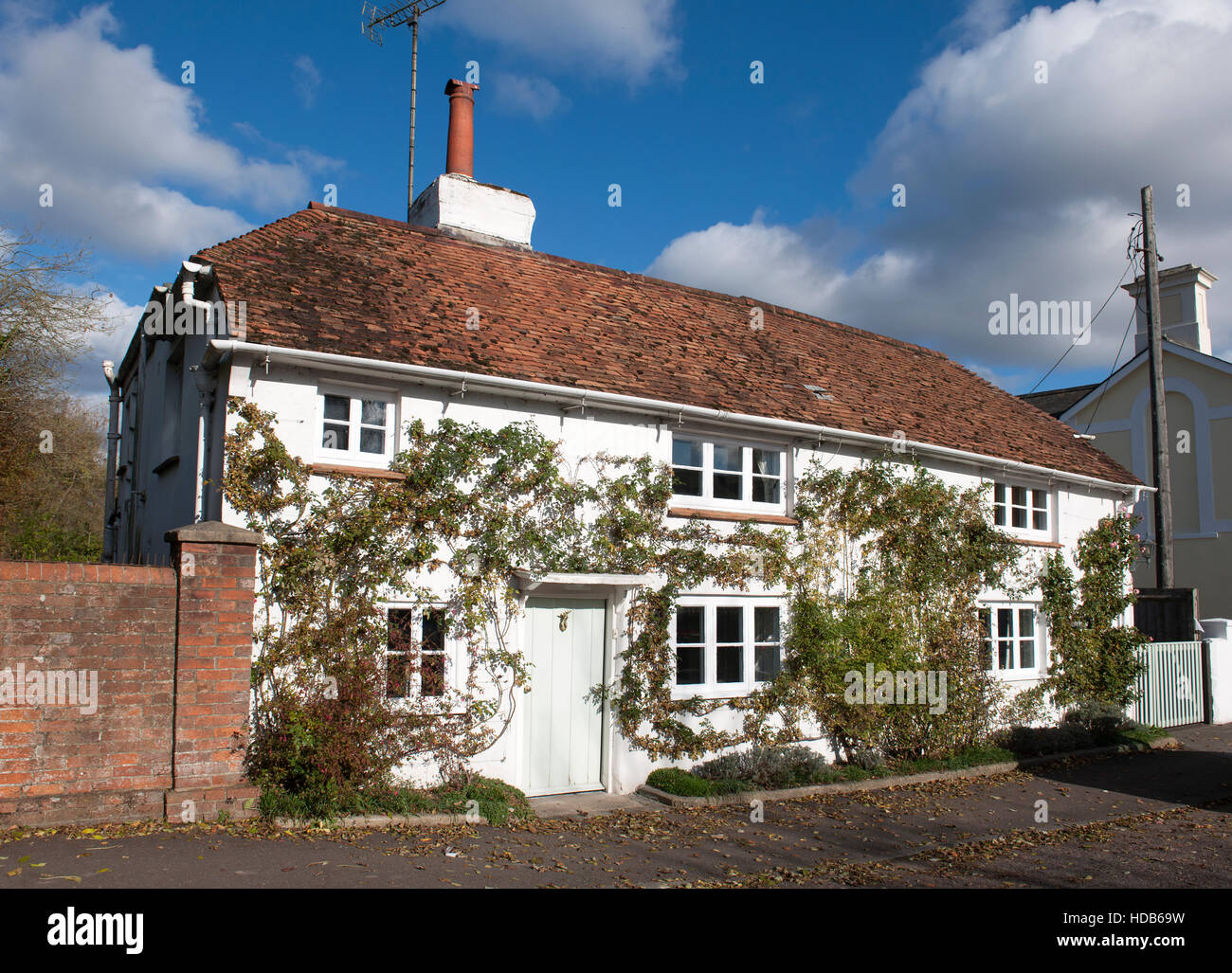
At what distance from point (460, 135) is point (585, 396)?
21.4ft

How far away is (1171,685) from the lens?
16266mm

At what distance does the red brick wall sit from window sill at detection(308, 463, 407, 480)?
104cm

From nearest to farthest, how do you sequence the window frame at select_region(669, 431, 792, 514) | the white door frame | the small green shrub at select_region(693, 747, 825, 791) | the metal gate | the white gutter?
the white gutter, the white door frame, the small green shrub at select_region(693, 747, 825, 791), the window frame at select_region(669, 431, 792, 514), the metal gate

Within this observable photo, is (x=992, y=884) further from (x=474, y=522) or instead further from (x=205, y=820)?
(x=205, y=820)

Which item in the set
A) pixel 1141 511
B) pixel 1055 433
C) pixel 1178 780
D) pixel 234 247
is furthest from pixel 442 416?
pixel 1141 511

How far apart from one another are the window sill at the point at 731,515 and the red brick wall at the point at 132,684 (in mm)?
5040

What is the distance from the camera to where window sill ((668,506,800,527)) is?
10.9 metres

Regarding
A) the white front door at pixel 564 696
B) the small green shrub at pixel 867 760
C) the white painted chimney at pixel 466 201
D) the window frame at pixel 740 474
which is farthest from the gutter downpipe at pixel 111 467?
the small green shrub at pixel 867 760

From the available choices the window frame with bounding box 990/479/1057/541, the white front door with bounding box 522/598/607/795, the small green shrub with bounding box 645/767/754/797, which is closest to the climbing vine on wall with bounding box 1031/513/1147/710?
the window frame with bounding box 990/479/1057/541

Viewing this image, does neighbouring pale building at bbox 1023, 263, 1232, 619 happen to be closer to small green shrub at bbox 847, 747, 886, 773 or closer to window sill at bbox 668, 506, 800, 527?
small green shrub at bbox 847, 747, 886, 773

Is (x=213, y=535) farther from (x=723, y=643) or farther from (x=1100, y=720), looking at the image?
(x=1100, y=720)

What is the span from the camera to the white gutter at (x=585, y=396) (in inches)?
338

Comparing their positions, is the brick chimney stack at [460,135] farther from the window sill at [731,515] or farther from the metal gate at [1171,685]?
the metal gate at [1171,685]

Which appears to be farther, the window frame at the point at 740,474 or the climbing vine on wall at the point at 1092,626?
the climbing vine on wall at the point at 1092,626
